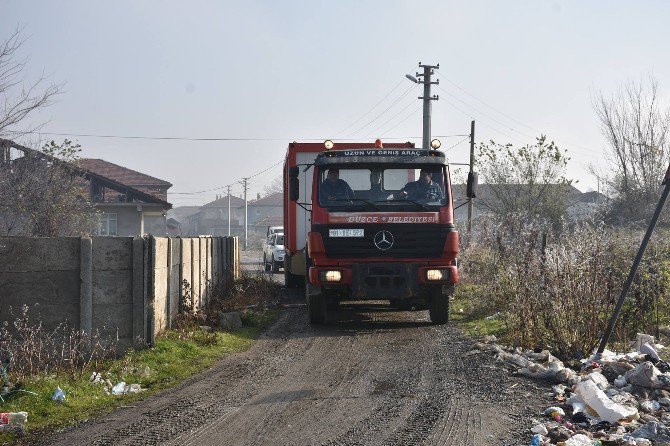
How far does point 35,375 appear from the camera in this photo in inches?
315

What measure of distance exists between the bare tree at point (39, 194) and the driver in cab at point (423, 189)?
13.4 meters

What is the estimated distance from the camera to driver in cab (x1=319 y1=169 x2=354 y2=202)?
38.2ft

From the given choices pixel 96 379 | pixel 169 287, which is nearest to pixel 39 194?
pixel 169 287

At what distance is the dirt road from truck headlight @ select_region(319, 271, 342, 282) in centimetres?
115

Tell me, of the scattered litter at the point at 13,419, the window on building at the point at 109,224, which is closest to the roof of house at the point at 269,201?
the window on building at the point at 109,224

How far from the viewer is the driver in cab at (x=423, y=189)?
11562mm

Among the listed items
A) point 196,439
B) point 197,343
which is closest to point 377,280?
point 197,343

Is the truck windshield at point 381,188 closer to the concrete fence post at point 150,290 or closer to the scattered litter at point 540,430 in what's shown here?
the concrete fence post at point 150,290

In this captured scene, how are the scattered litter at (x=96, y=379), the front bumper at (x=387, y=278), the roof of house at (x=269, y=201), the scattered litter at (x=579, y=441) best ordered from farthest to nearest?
the roof of house at (x=269, y=201) < the front bumper at (x=387, y=278) < the scattered litter at (x=96, y=379) < the scattered litter at (x=579, y=441)

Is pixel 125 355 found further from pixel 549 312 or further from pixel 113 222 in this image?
pixel 113 222

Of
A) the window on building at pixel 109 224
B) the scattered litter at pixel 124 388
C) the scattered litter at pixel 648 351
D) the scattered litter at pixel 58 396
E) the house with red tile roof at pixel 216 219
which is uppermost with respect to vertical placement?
the house with red tile roof at pixel 216 219

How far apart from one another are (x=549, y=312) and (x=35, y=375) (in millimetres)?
6255

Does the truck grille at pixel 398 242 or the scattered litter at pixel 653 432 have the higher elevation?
the truck grille at pixel 398 242

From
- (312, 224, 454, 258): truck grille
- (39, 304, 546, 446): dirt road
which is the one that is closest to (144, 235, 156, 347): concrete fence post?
(39, 304, 546, 446): dirt road
